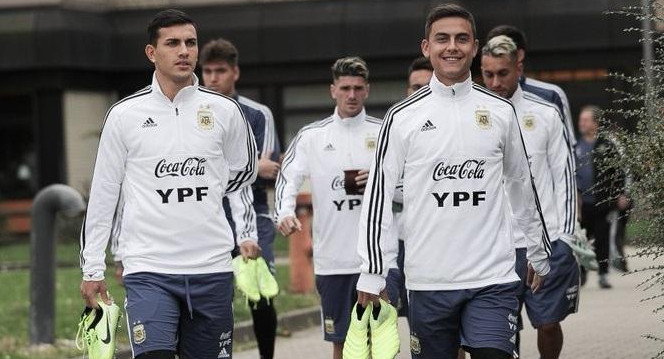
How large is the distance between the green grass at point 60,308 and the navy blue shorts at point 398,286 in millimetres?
2869

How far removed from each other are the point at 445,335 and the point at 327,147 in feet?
11.4

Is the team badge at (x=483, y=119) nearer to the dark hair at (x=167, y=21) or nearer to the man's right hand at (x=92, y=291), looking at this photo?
the dark hair at (x=167, y=21)

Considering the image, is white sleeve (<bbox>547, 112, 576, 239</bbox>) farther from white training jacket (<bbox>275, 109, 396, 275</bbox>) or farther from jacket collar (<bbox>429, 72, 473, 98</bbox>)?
jacket collar (<bbox>429, 72, 473, 98</bbox>)

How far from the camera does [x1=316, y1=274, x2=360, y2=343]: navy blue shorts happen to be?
429 inches

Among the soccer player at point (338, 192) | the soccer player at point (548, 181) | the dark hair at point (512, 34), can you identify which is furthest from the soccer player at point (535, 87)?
the soccer player at point (338, 192)

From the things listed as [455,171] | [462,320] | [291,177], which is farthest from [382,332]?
[291,177]

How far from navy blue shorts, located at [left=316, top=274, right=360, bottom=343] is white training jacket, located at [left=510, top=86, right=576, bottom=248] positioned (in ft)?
4.78

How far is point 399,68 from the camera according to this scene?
34.3m

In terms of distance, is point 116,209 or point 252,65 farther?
point 252,65

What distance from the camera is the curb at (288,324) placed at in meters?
14.9

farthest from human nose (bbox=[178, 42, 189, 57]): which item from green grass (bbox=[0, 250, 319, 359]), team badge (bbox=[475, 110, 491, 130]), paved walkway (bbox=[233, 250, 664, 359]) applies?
green grass (bbox=[0, 250, 319, 359])

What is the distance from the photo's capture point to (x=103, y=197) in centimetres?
809

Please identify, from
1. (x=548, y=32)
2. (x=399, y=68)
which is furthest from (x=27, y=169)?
(x=548, y=32)

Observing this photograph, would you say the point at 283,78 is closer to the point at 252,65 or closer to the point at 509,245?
the point at 252,65
